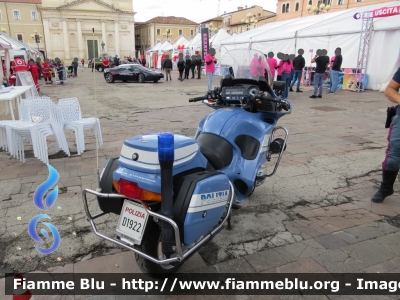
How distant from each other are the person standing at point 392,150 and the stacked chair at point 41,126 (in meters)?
3.77

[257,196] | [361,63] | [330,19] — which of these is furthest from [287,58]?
[257,196]

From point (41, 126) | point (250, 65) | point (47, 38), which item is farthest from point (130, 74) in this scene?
point (47, 38)

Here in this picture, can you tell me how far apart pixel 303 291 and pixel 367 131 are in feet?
18.6

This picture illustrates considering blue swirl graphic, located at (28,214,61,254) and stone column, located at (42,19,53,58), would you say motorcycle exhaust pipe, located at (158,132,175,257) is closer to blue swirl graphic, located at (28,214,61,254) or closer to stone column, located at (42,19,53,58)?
blue swirl graphic, located at (28,214,61,254)

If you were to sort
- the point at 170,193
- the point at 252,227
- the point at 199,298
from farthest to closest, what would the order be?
the point at 252,227
the point at 199,298
the point at 170,193

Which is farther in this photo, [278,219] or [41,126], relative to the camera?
[41,126]

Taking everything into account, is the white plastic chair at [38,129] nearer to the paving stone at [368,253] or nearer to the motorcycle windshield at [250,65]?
the motorcycle windshield at [250,65]

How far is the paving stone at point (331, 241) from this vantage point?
9.28 ft

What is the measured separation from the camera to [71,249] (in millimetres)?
2777

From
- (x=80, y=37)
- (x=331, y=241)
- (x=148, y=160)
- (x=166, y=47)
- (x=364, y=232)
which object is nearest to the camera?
(x=148, y=160)

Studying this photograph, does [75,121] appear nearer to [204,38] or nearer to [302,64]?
[302,64]

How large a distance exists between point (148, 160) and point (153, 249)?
62 centimetres

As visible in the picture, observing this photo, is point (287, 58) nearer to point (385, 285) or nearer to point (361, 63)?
point (361, 63)

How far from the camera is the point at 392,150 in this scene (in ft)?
11.6
